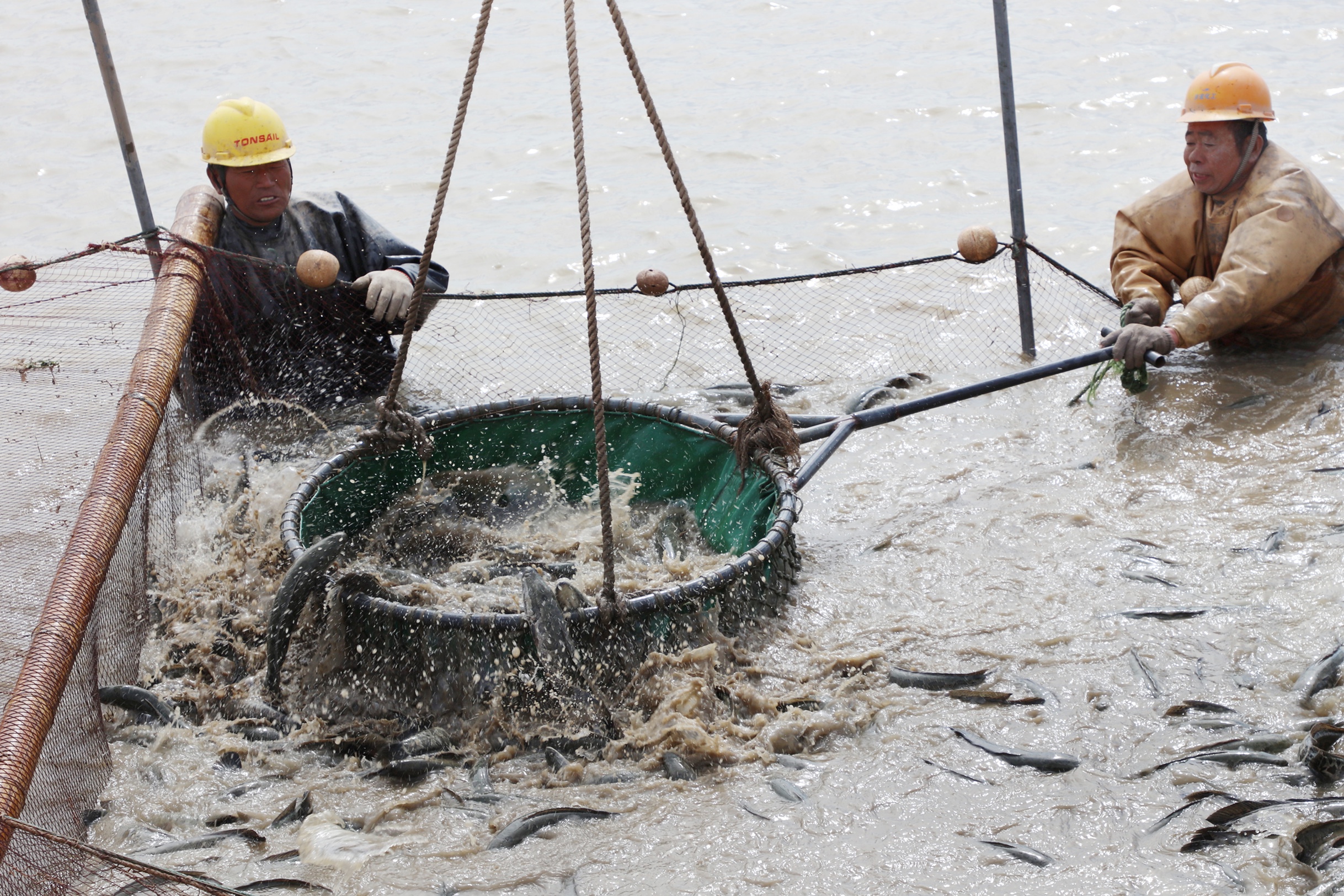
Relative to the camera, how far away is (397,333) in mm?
5816

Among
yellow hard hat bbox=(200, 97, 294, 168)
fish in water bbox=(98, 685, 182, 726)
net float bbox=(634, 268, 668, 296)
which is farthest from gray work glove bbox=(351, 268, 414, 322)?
fish in water bbox=(98, 685, 182, 726)

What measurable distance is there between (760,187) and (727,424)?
473 cm

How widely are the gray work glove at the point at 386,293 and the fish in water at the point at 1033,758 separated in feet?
10.8

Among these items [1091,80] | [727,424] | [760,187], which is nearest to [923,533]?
[727,424]

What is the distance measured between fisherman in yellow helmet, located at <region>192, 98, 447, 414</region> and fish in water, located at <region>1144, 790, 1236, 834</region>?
3857 millimetres

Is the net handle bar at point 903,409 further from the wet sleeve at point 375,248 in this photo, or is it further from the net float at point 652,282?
the wet sleeve at point 375,248

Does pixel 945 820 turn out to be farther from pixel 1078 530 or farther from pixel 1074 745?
pixel 1078 530

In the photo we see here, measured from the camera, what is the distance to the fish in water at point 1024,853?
2.78m

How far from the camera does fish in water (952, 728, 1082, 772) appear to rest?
123 inches

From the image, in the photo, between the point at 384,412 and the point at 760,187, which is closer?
the point at 384,412

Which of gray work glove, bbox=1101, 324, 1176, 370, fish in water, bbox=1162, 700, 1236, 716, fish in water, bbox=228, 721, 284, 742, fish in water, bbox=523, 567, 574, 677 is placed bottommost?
fish in water, bbox=1162, 700, 1236, 716

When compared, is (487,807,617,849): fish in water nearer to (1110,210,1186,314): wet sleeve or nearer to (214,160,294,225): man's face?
(214,160,294,225): man's face

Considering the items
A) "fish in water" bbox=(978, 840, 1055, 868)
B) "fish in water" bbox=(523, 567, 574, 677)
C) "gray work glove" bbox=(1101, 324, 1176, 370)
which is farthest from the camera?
"gray work glove" bbox=(1101, 324, 1176, 370)

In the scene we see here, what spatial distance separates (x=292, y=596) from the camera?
3447 mm
